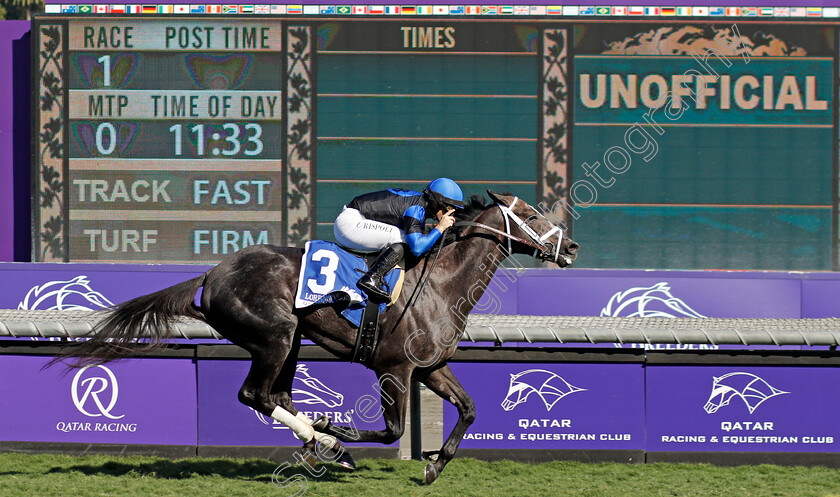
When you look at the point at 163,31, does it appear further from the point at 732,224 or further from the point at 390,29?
the point at 732,224

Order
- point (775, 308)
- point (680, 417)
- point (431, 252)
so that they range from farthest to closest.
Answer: point (775, 308) < point (680, 417) < point (431, 252)

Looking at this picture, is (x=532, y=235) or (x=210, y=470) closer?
(x=532, y=235)

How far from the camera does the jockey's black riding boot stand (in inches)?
241

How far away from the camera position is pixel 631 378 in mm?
7164

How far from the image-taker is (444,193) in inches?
255

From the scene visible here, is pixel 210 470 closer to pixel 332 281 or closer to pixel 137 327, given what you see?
pixel 137 327

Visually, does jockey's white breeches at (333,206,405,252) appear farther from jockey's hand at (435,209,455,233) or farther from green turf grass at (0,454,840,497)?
green turf grass at (0,454,840,497)

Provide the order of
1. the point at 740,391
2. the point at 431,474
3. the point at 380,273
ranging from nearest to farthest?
1. the point at 431,474
2. the point at 380,273
3. the point at 740,391


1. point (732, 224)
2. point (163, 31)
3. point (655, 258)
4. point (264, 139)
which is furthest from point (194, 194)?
point (732, 224)

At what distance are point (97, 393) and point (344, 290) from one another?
93.3 inches

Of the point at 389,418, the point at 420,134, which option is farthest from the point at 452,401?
the point at 420,134

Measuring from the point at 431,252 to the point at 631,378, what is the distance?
1.88 m

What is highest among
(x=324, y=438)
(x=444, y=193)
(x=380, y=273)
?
(x=444, y=193)

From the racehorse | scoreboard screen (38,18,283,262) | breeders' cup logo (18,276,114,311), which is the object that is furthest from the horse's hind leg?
breeders' cup logo (18,276,114,311)
